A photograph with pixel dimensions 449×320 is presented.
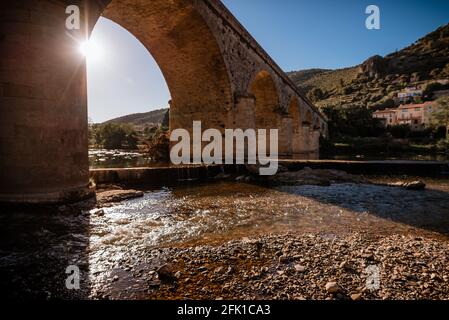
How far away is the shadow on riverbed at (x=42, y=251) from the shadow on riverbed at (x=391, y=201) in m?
4.25

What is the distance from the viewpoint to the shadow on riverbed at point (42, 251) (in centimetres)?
198

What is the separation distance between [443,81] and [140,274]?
79.8 meters

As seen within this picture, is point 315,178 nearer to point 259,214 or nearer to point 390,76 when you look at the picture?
point 259,214

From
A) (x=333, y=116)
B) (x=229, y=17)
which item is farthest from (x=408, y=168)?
(x=333, y=116)

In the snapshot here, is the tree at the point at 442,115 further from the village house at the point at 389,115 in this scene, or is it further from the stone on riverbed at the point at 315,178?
the stone on riverbed at the point at 315,178

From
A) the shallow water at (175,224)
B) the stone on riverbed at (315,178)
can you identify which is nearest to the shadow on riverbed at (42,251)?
the shallow water at (175,224)

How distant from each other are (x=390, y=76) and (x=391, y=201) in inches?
3329

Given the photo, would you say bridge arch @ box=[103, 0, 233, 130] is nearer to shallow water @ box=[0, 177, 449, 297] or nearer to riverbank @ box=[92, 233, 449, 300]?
shallow water @ box=[0, 177, 449, 297]

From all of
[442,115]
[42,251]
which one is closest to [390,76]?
[442,115]

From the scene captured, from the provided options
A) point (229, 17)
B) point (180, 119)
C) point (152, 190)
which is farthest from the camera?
point (180, 119)

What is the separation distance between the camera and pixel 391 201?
219 inches

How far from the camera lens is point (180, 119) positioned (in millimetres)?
12203

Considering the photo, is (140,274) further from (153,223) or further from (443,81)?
(443,81)

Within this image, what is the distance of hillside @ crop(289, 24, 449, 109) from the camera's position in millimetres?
66000
